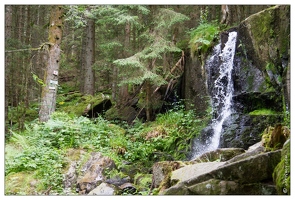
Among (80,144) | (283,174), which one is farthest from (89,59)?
(283,174)

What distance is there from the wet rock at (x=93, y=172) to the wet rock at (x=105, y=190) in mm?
298

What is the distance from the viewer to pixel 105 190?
5.15 meters

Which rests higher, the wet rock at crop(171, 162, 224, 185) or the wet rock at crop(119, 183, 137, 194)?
the wet rock at crop(171, 162, 224, 185)

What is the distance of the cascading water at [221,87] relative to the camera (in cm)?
801

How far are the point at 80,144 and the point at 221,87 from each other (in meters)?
4.69

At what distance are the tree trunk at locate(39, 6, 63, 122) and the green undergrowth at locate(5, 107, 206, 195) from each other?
0.28 m

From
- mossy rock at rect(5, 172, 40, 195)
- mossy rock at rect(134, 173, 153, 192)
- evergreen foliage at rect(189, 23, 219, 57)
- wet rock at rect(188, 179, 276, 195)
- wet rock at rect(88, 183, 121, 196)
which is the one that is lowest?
mossy rock at rect(134, 173, 153, 192)

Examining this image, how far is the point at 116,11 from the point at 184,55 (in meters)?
3.13

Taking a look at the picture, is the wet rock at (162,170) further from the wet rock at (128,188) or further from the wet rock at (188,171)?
the wet rock at (188,171)

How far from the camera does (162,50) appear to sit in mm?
8680

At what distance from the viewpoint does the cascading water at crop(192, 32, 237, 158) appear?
801 centimetres

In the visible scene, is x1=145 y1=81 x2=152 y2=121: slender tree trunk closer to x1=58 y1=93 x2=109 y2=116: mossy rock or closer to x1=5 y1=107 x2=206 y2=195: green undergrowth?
x1=5 y1=107 x2=206 y2=195: green undergrowth

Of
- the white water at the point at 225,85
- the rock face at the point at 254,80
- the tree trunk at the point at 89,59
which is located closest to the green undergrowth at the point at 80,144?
the white water at the point at 225,85

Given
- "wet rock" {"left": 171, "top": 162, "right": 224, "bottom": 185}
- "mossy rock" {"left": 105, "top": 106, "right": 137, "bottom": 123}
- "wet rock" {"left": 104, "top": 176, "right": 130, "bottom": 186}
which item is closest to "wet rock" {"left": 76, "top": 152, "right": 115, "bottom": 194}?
"wet rock" {"left": 104, "top": 176, "right": 130, "bottom": 186}
